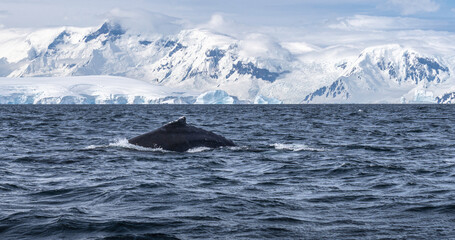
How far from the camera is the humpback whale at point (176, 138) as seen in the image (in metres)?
19.6

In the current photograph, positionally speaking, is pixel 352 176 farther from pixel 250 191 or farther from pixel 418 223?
pixel 418 223

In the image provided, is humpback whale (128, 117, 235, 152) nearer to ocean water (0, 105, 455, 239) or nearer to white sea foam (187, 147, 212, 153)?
white sea foam (187, 147, 212, 153)

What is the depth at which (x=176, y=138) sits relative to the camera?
776 inches

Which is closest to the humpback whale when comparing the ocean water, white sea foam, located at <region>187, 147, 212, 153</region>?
white sea foam, located at <region>187, 147, 212, 153</region>

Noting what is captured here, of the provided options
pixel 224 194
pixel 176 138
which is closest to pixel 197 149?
pixel 176 138

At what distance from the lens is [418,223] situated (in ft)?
31.2

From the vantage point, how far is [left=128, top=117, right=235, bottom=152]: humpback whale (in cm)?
1959

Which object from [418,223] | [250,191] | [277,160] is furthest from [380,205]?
[277,160]

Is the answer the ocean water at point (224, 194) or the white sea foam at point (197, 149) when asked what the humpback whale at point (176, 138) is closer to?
the white sea foam at point (197, 149)

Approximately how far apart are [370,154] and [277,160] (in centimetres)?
394

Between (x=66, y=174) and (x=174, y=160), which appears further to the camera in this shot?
(x=174, y=160)

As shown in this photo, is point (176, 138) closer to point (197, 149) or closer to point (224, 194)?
point (197, 149)

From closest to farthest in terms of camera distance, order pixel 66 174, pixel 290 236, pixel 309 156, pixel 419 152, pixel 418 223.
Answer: pixel 290 236
pixel 418 223
pixel 66 174
pixel 309 156
pixel 419 152

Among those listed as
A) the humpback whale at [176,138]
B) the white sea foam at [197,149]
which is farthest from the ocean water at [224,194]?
the humpback whale at [176,138]
